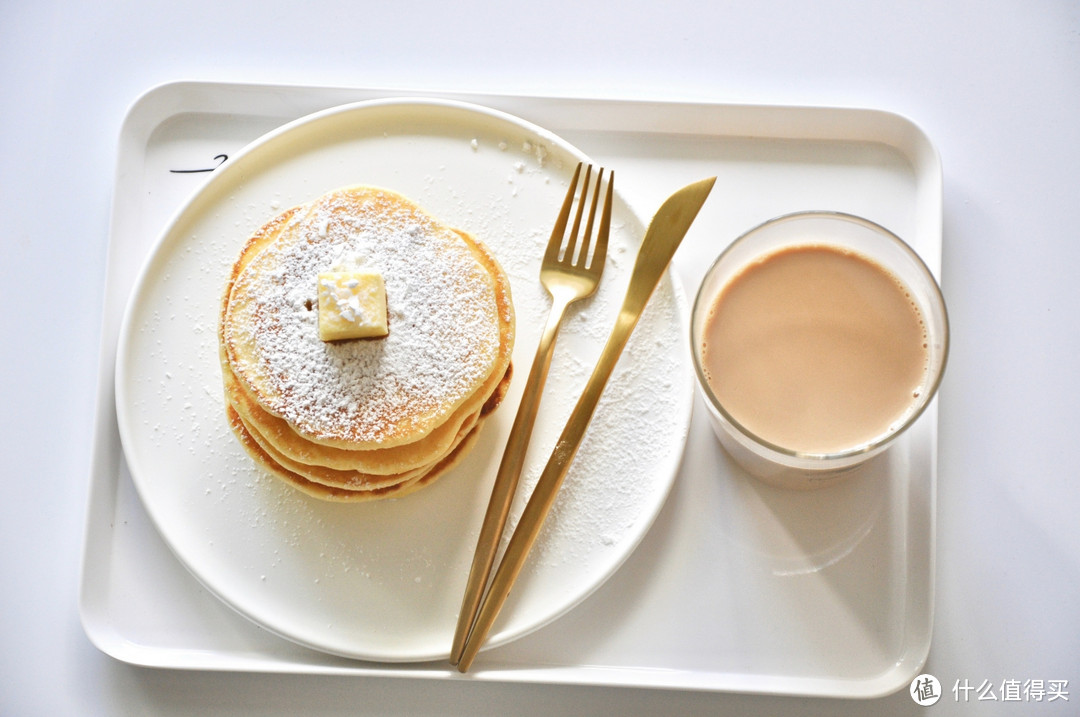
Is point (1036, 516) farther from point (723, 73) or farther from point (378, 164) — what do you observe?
point (378, 164)

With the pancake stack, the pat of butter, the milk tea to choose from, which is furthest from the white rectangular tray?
the pat of butter

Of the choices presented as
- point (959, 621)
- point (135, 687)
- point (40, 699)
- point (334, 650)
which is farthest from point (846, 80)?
point (40, 699)

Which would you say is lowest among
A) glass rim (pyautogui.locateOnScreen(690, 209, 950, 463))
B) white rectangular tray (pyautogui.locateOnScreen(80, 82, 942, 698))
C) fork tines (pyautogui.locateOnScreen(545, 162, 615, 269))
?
white rectangular tray (pyautogui.locateOnScreen(80, 82, 942, 698))

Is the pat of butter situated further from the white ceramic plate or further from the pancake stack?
the white ceramic plate

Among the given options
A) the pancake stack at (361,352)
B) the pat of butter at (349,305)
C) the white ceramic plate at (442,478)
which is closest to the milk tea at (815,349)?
the white ceramic plate at (442,478)

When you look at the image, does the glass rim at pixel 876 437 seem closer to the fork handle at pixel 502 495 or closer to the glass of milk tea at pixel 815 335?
the glass of milk tea at pixel 815 335

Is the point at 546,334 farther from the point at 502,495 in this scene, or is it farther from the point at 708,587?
the point at 708,587
